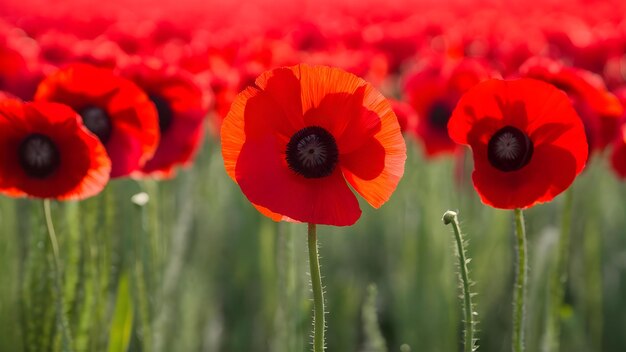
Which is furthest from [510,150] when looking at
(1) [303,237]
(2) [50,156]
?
(1) [303,237]

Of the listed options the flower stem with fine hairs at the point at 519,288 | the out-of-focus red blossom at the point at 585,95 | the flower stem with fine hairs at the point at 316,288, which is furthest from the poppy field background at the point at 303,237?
the flower stem with fine hairs at the point at 316,288

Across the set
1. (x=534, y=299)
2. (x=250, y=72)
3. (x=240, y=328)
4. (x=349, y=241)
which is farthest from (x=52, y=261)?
(x=349, y=241)

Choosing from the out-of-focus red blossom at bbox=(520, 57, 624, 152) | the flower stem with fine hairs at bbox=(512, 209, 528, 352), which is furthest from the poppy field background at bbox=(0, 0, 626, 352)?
the flower stem with fine hairs at bbox=(512, 209, 528, 352)

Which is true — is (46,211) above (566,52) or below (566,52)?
below

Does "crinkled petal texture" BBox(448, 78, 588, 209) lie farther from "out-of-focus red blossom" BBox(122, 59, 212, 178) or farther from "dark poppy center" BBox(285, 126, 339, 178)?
"out-of-focus red blossom" BBox(122, 59, 212, 178)

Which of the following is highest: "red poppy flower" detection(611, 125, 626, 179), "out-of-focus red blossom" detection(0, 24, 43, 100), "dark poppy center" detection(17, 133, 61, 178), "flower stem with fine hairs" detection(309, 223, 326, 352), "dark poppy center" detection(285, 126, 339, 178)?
"out-of-focus red blossom" detection(0, 24, 43, 100)

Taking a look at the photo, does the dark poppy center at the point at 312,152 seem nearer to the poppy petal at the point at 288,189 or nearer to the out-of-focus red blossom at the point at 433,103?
the poppy petal at the point at 288,189

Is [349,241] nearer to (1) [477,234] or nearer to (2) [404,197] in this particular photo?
(2) [404,197]
